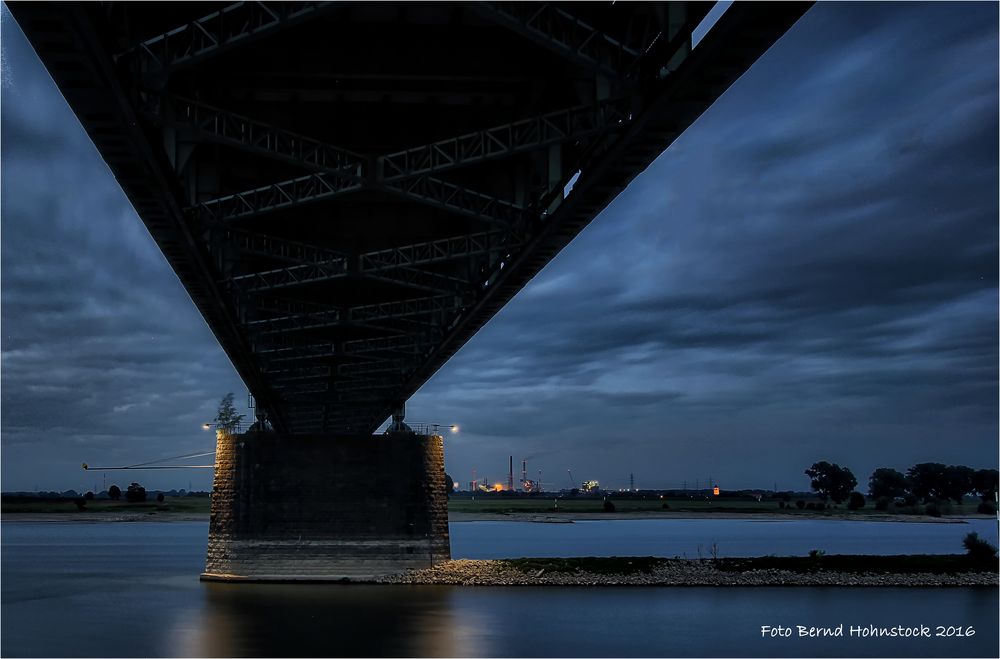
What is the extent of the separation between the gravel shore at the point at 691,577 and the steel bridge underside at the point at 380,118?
20207mm

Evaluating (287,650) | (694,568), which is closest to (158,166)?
(287,650)

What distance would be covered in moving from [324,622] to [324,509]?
858 cm

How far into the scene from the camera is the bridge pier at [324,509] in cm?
4916

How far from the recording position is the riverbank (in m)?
A: 53.0

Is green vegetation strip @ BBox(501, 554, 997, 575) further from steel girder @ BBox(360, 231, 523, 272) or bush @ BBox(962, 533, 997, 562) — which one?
steel girder @ BBox(360, 231, 523, 272)

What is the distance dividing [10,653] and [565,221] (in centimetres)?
2779

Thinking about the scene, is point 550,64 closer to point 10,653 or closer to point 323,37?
point 323,37

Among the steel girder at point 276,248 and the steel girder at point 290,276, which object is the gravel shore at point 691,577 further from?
the steel girder at point 276,248

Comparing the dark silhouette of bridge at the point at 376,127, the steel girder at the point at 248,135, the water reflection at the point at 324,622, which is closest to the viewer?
the dark silhouette of bridge at the point at 376,127

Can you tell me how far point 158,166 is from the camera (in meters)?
19.5

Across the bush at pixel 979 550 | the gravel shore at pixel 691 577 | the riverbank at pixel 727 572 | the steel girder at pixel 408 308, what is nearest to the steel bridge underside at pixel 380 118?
the steel girder at pixel 408 308

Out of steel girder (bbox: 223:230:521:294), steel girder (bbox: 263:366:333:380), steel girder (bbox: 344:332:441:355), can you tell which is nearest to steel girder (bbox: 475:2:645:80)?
steel girder (bbox: 223:230:521:294)

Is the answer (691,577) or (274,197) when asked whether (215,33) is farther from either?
(691,577)

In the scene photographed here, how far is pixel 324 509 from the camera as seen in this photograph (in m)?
49.1
